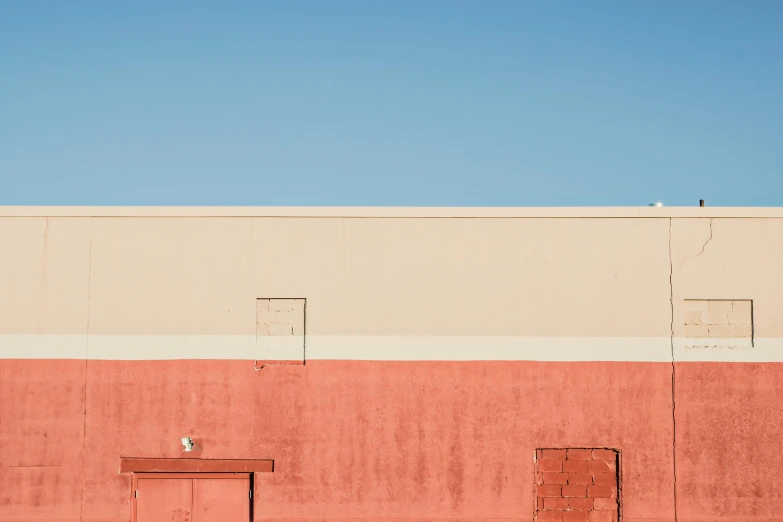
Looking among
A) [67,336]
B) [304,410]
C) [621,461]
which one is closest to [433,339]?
[304,410]

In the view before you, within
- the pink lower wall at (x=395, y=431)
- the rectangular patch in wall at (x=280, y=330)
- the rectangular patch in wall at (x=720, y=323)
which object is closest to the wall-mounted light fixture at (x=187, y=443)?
the pink lower wall at (x=395, y=431)

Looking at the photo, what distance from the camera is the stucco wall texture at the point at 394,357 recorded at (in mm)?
15695

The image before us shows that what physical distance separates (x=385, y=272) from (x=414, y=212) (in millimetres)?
1091

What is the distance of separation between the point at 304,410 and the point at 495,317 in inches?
135

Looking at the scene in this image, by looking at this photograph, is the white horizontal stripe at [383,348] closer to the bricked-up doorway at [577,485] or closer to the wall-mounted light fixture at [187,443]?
the wall-mounted light fixture at [187,443]

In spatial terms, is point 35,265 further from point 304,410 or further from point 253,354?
point 304,410

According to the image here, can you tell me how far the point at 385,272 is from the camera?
16031 millimetres

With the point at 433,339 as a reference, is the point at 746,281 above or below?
above

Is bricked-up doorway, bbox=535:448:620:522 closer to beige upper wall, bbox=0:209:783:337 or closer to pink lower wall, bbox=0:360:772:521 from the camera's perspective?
pink lower wall, bbox=0:360:772:521

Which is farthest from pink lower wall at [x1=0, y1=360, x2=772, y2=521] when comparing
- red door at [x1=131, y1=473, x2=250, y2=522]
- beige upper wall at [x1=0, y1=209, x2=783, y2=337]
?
beige upper wall at [x1=0, y1=209, x2=783, y2=337]

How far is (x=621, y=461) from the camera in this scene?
51.5ft

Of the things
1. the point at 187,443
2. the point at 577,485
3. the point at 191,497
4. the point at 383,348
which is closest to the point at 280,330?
the point at 383,348

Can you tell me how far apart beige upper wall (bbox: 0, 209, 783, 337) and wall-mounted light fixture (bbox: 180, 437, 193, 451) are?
1.72 meters

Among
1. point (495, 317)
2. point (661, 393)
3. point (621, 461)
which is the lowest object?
point (621, 461)
